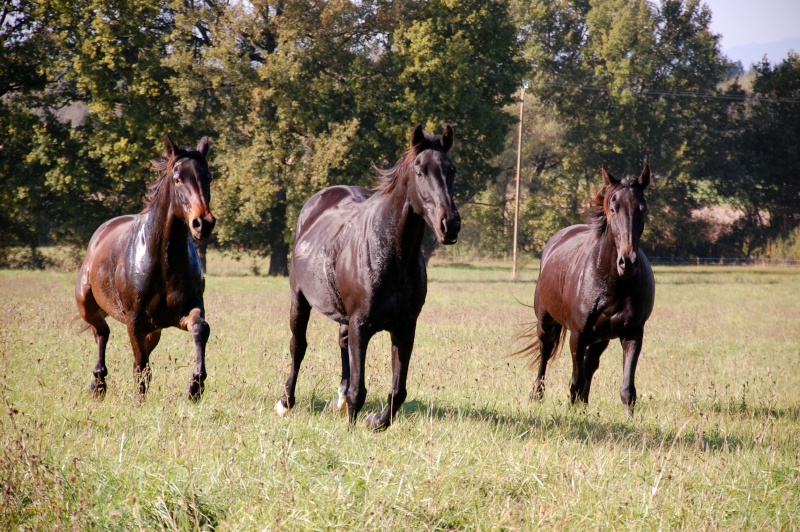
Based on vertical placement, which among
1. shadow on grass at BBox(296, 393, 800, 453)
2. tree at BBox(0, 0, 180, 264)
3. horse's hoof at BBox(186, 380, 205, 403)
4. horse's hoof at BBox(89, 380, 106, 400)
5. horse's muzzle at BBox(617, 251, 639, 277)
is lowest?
shadow on grass at BBox(296, 393, 800, 453)

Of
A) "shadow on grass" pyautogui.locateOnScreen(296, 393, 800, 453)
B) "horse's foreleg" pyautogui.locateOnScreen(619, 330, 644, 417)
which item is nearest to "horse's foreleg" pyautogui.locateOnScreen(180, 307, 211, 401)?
"shadow on grass" pyautogui.locateOnScreen(296, 393, 800, 453)

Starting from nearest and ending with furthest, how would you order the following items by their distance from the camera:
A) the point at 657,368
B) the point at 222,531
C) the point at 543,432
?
the point at 222,531
the point at 543,432
the point at 657,368

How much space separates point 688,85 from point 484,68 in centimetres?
2701

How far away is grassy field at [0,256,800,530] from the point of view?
409 cm

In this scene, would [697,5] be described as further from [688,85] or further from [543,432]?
[543,432]

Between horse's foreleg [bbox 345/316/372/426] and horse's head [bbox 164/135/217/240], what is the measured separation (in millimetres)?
1434

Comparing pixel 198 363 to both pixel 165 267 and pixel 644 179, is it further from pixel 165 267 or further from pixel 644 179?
pixel 644 179

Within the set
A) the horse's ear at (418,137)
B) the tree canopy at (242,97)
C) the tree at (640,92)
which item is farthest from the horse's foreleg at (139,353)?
the tree at (640,92)

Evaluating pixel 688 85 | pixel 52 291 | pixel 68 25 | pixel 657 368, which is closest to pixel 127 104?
pixel 68 25

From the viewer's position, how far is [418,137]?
18.0 ft

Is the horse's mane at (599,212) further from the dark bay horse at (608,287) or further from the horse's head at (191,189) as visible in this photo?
the horse's head at (191,189)

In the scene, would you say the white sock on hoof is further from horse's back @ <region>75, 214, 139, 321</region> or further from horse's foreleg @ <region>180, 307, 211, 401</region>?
horse's back @ <region>75, 214, 139, 321</region>

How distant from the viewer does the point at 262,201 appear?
28.3 metres

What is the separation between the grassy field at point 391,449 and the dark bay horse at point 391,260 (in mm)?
542
